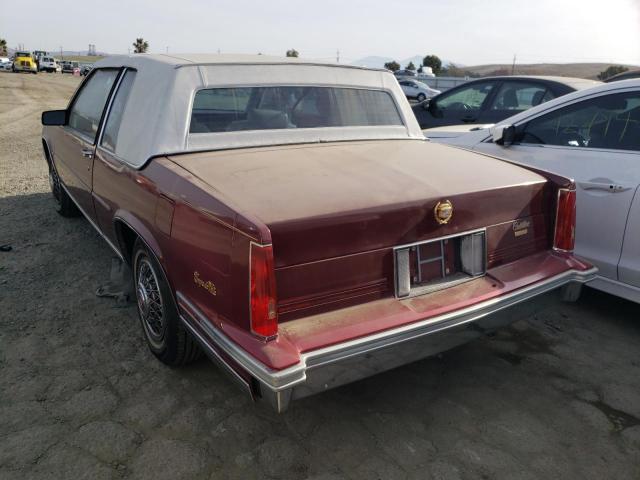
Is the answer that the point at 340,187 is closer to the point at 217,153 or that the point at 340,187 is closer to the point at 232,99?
the point at 217,153

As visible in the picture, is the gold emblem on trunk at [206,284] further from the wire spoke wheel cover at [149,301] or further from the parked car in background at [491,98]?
the parked car in background at [491,98]

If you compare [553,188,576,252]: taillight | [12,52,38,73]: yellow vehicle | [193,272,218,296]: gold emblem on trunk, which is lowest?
[193,272,218,296]: gold emblem on trunk

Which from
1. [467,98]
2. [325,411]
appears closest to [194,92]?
[325,411]

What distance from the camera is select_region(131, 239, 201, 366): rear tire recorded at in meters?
2.73

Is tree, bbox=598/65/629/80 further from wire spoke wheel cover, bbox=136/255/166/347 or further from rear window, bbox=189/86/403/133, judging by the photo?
wire spoke wheel cover, bbox=136/255/166/347

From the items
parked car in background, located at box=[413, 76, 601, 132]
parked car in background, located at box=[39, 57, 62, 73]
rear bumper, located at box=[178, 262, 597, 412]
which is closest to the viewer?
rear bumper, located at box=[178, 262, 597, 412]

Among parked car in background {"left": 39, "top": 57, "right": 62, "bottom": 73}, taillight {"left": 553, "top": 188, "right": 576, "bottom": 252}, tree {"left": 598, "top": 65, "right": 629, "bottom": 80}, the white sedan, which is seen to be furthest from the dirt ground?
parked car in background {"left": 39, "top": 57, "right": 62, "bottom": 73}

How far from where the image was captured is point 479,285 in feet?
8.45

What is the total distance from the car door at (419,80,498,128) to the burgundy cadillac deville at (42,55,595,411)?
4.08 metres

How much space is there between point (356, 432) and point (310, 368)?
68 centimetres

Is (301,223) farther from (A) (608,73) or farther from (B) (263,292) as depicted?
(A) (608,73)

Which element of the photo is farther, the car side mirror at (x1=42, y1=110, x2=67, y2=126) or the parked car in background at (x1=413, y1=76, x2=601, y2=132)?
the parked car in background at (x1=413, y1=76, x2=601, y2=132)

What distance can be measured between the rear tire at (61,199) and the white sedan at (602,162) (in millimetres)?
4234

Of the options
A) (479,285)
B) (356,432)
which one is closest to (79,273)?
(356,432)
